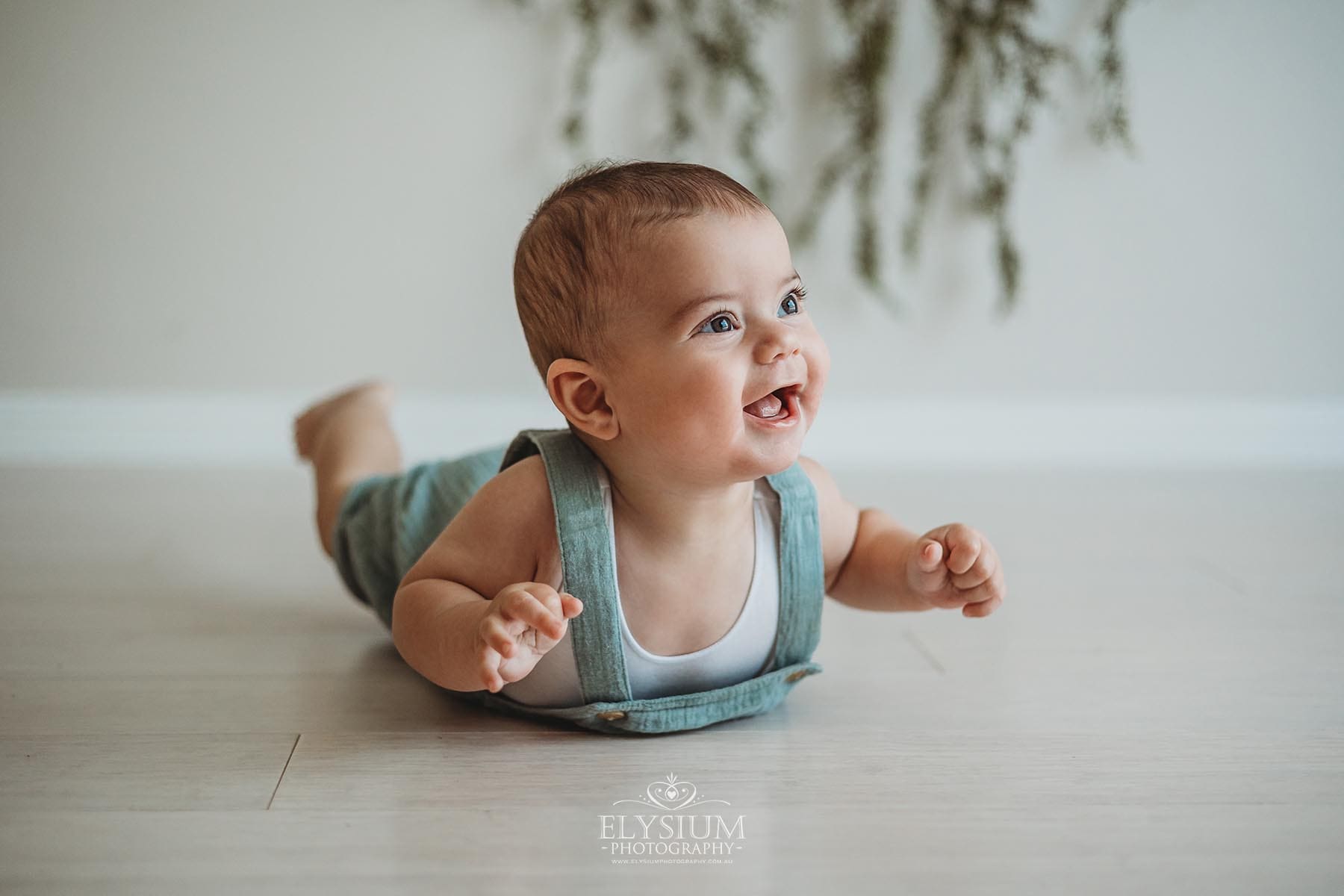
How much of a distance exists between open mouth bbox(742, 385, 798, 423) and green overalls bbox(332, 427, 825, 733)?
0.06m

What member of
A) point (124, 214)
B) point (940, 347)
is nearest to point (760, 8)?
point (940, 347)

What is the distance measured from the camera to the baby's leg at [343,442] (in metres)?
1.34

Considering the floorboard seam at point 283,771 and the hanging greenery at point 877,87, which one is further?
the hanging greenery at point 877,87

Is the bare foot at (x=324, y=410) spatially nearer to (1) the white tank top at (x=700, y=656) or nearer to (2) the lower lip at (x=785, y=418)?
(1) the white tank top at (x=700, y=656)

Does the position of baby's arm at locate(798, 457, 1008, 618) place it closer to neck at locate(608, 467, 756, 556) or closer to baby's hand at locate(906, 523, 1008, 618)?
baby's hand at locate(906, 523, 1008, 618)

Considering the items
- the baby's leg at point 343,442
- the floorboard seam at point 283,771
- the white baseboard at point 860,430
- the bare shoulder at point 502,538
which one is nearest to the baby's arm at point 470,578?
the bare shoulder at point 502,538

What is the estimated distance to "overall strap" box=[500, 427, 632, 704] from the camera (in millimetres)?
946

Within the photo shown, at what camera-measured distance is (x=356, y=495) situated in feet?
4.25

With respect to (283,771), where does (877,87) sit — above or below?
above

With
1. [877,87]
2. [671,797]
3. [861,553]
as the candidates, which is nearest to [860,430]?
[877,87]

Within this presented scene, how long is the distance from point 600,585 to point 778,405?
188 millimetres

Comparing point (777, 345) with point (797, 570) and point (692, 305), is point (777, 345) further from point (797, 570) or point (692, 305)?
point (797, 570)

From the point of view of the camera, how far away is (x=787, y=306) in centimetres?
95

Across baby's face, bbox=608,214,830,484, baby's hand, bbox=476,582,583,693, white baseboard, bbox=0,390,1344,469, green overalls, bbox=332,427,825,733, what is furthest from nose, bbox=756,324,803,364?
white baseboard, bbox=0,390,1344,469
